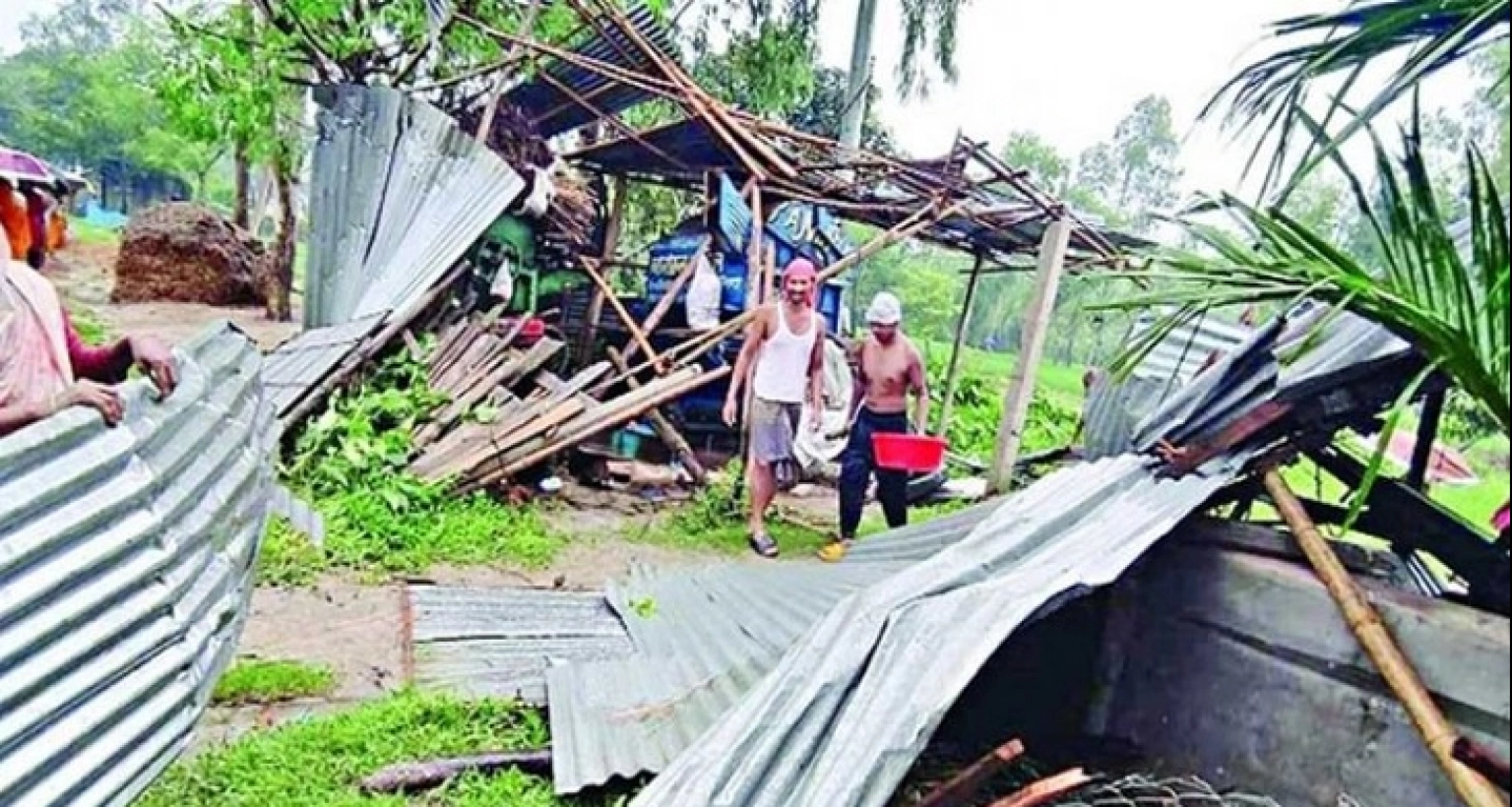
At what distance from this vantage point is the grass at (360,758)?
300cm

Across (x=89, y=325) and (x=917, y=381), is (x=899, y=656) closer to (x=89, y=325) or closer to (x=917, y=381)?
(x=917, y=381)

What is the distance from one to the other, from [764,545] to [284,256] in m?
9.58

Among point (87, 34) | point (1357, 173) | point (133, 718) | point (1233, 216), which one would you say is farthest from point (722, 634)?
point (87, 34)

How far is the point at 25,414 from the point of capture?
8.02ft

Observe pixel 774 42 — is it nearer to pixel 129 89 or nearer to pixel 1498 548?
pixel 1498 548

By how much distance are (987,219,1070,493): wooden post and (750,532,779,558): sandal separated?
1.49 m

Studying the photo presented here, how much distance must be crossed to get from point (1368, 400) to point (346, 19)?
8677 mm

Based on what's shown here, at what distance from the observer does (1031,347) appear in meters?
6.73

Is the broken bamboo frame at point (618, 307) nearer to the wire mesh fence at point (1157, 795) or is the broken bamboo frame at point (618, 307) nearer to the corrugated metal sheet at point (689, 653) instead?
the corrugated metal sheet at point (689, 653)

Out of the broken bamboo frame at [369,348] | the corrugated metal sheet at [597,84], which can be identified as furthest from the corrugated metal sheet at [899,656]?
the corrugated metal sheet at [597,84]

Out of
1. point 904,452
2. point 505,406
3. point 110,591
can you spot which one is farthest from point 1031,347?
point 110,591

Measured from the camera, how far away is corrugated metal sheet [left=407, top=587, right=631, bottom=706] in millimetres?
4039

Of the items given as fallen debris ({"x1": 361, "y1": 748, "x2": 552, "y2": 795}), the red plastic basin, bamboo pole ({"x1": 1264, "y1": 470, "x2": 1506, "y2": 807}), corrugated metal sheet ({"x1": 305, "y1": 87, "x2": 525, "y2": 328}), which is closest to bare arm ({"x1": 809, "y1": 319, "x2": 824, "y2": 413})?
the red plastic basin

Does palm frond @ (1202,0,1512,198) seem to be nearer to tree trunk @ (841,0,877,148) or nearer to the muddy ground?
the muddy ground
